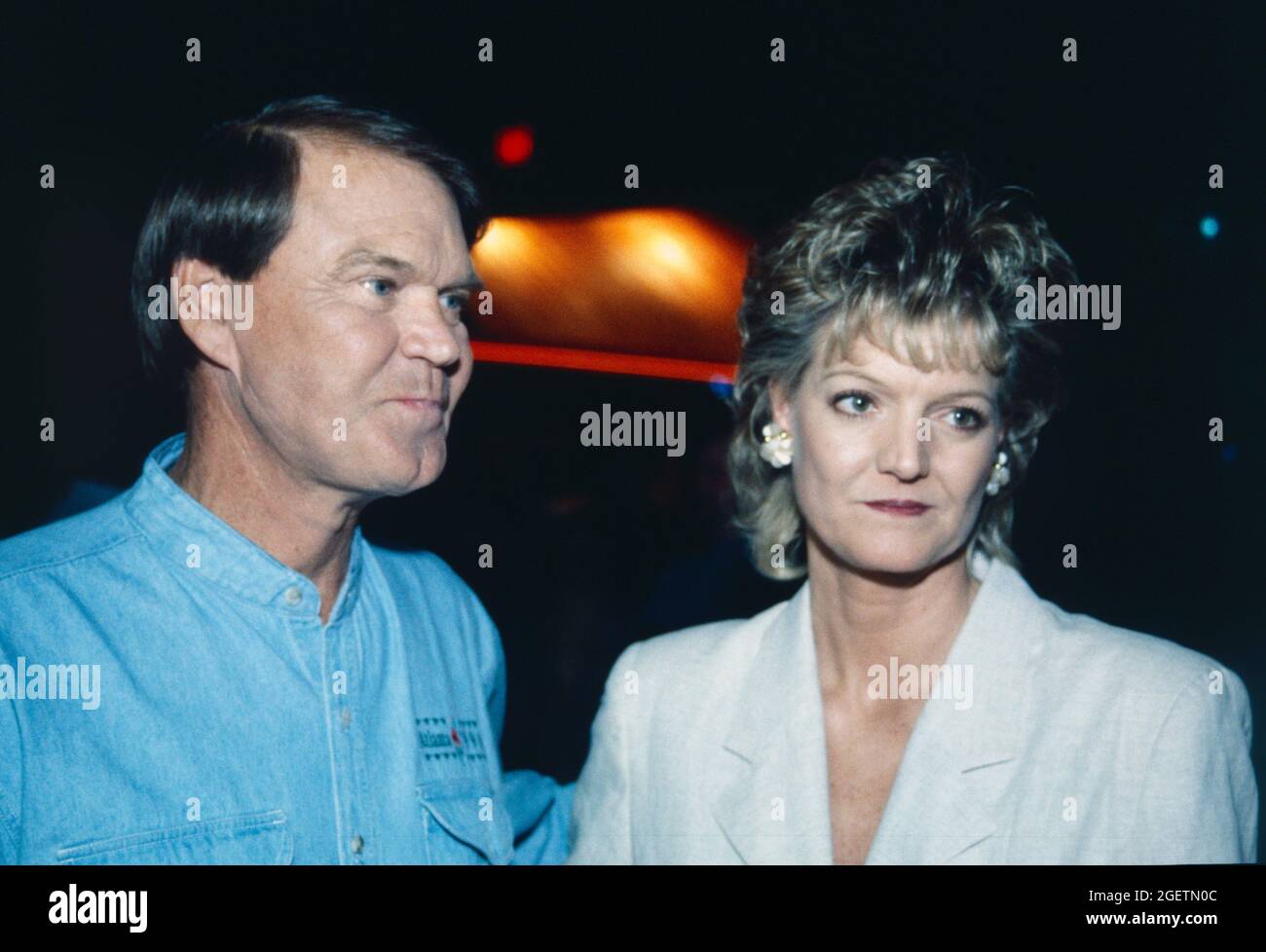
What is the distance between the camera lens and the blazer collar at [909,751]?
1704mm

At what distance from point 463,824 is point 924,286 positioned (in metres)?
1.29

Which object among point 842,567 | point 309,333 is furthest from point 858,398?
point 309,333

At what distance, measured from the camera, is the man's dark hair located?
5.72 ft

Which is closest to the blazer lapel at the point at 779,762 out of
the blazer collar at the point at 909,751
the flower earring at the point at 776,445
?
the blazer collar at the point at 909,751

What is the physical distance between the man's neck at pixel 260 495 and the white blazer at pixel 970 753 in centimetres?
66

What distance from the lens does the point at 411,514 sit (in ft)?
7.58

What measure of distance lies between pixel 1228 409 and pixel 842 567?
885mm

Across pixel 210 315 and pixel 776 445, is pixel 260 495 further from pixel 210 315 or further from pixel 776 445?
pixel 776 445

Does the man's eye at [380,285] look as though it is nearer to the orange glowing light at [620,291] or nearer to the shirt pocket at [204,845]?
the orange glowing light at [620,291]

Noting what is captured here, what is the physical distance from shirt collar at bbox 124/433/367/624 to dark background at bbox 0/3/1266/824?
349 mm

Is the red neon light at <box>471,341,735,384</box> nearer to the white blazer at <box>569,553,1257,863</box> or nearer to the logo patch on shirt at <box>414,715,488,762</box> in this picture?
the white blazer at <box>569,553,1257,863</box>

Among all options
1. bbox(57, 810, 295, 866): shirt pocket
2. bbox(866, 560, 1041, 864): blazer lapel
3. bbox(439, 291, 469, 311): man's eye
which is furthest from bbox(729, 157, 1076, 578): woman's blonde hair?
bbox(57, 810, 295, 866): shirt pocket

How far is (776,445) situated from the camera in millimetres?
2008

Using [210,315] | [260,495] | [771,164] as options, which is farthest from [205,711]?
[771,164]
